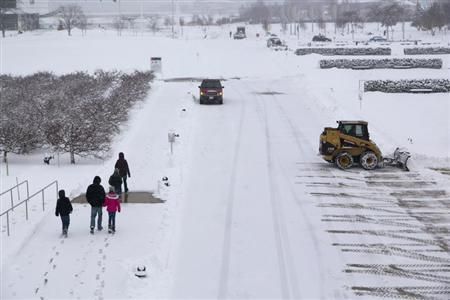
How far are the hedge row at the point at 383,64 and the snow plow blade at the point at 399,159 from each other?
34.5 m

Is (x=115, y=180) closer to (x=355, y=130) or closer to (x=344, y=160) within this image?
(x=344, y=160)

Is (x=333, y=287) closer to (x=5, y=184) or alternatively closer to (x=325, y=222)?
(x=325, y=222)

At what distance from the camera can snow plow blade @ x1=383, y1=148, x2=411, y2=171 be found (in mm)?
24344

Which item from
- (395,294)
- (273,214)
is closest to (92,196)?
(273,214)

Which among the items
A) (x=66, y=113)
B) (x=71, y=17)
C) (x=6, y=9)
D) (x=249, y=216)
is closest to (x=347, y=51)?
(x=66, y=113)

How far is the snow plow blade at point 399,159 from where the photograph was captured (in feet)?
79.9

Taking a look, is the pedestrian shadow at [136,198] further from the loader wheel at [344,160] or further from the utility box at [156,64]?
the utility box at [156,64]

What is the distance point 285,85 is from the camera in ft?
163

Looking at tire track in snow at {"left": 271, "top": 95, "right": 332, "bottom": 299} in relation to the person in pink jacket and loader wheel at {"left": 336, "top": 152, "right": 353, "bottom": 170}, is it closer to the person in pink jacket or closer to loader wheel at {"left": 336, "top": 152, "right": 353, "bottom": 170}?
loader wheel at {"left": 336, "top": 152, "right": 353, "bottom": 170}

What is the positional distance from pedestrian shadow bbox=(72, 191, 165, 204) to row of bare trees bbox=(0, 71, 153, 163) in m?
5.47

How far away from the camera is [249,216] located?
1900 centimetres

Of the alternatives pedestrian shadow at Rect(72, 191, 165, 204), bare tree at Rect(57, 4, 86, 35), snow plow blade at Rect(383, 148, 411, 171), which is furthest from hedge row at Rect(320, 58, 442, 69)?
bare tree at Rect(57, 4, 86, 35)

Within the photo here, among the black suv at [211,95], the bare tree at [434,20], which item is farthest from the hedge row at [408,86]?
the bare tree at [434,20]

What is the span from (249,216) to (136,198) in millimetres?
3623
